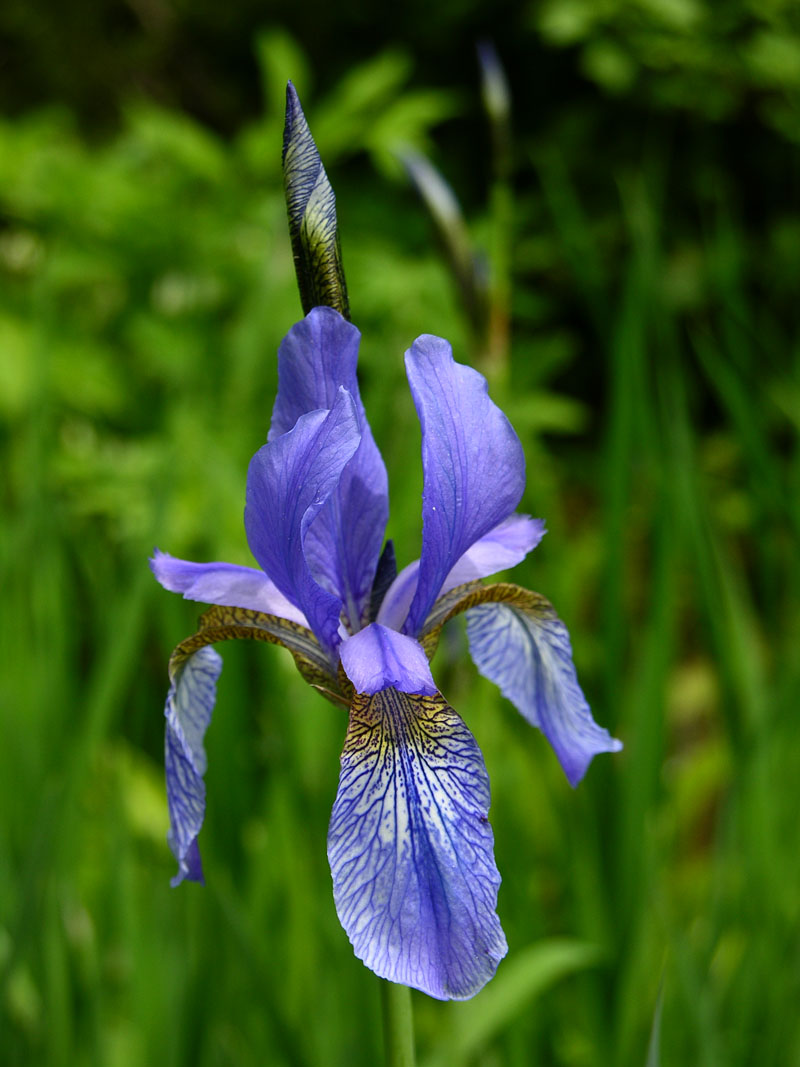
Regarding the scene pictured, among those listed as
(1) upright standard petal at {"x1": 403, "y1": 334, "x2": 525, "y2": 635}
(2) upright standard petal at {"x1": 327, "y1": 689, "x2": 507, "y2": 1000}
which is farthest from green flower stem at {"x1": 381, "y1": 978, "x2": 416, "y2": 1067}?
(1) upright standard petal at {"x1": 403, "y1": 334, "x2": 525, "y2": 635}

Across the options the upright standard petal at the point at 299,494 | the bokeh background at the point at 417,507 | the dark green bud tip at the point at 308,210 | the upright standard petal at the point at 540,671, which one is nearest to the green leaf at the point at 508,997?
the bokeh background at the point at 417,507

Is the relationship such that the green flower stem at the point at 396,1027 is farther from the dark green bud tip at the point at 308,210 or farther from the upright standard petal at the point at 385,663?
the dark green bud tip at the point at 308,210

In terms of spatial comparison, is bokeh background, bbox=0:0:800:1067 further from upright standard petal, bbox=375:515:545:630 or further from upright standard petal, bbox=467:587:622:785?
upright standard petal, bbox=375:515:545:630

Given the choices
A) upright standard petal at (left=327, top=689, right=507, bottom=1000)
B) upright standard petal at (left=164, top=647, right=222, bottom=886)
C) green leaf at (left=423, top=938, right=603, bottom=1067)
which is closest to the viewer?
upright standard petal at (left=327, top=689, right=507, bottom=1000)

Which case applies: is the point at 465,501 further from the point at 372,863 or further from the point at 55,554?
the point at 55,554

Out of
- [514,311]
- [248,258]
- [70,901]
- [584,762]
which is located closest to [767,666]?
[514,311]

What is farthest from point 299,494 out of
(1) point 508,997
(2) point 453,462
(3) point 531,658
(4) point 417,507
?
(4) point 417,507

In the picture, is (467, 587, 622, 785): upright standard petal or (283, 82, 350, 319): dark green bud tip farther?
(467, 587, 622, 785): upright standard petal
